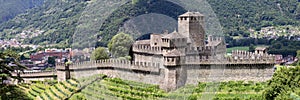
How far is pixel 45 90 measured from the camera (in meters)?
19.8

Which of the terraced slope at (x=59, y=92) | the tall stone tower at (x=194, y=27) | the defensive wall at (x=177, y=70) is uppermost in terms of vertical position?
the tall stone tower at (x=194, y=27)

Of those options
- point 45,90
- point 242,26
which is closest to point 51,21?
point 242,26

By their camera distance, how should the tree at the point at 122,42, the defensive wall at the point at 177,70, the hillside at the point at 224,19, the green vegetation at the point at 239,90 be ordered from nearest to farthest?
the defensive wall at the point at 177,70, the tree at the point at 122,42, the green vegetation at the point at 239,90, the hillside at the point at 224,19

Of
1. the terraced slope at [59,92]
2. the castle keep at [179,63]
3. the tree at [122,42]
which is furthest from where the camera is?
the terraced slope at [59,92]

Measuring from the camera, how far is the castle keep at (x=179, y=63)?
7.24 meters

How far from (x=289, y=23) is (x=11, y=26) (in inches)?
1767

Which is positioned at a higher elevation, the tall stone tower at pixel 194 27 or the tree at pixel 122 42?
the tall stone tower at pixel 194 27

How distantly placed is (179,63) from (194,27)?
1.55m

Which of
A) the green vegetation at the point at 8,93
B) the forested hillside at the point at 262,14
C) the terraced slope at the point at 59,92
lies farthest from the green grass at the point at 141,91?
the forested hillside at the point at 262,14

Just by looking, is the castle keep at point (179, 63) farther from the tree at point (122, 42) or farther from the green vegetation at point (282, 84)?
the green vegetation at point (282, 84)

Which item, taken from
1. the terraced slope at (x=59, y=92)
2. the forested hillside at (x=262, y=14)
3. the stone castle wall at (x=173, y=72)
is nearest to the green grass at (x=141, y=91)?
the terraced slope at (x=59, y=92)

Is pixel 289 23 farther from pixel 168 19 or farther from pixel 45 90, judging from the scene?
pixel 168 19

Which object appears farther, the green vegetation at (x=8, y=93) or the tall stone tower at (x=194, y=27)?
the green vegetation at (x=8, y=93)

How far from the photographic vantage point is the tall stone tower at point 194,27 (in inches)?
264
